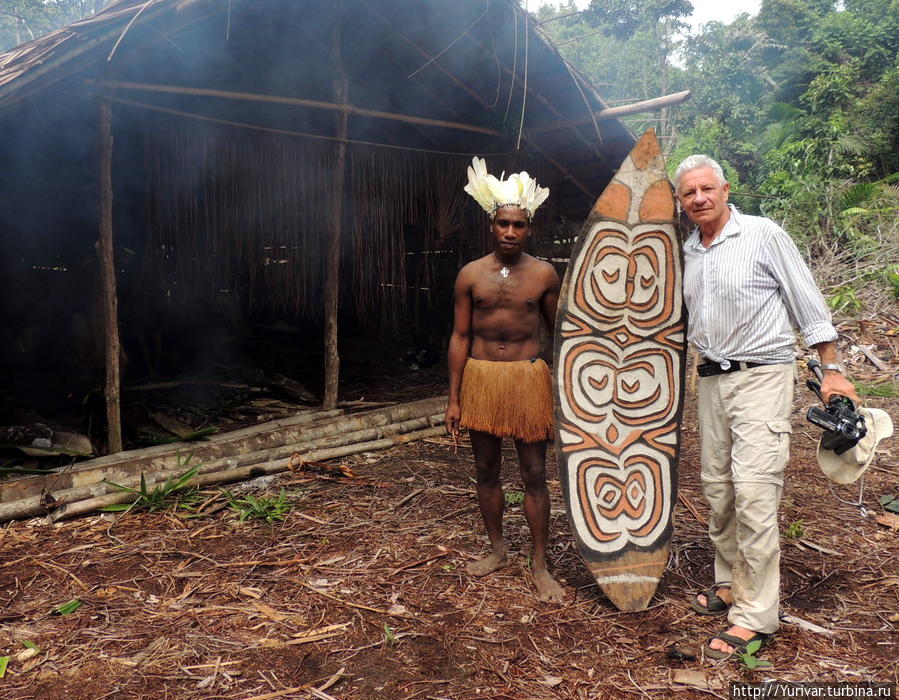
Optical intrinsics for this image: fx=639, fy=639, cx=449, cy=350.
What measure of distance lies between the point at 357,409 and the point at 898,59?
54.9 feet

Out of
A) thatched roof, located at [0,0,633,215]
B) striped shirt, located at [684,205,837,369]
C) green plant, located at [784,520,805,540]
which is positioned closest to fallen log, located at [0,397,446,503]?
thatched roof, located at [0,0,633,215]

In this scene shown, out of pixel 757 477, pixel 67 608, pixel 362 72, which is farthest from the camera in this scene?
pixel 362 72

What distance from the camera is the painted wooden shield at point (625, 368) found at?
8.96 feet

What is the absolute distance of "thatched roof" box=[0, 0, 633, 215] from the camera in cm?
392

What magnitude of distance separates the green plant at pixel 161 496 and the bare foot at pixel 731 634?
2810 mm

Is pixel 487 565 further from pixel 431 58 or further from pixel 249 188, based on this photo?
pixel 431 58

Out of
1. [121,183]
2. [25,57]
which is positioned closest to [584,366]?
[25,57]

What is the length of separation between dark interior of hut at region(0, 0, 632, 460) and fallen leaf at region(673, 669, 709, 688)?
4.00 metres

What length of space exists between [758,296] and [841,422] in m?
0.52

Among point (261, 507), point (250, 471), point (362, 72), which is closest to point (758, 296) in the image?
point (261, 507)

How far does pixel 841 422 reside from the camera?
2.24 meters

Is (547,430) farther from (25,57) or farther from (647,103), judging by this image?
(25,57)

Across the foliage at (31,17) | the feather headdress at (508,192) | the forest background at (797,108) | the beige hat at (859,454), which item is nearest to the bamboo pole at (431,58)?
the forest background at (797,108)

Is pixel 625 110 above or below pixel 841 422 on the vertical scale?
above
